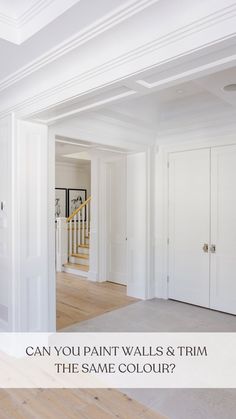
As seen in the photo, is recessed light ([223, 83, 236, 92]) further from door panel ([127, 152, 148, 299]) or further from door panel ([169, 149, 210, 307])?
door panel ([127, 152, 148, 299])

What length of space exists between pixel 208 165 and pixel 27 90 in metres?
2.55

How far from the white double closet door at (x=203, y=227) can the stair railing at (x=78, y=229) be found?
3.00m

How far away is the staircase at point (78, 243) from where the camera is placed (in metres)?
6.60

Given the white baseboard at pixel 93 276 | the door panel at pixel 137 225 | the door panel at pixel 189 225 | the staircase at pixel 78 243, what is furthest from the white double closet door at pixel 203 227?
the staircase at pixel 78 243

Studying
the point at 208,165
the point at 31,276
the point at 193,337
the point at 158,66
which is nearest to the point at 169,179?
the point at 208,165

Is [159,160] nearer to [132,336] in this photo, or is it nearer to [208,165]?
[208,165]

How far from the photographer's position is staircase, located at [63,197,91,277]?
6.60 meters

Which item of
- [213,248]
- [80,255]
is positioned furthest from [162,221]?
[80,255]

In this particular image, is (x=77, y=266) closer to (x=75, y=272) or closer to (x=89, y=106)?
(x=75, y=272)

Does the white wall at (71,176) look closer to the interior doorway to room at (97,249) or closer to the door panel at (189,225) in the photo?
the interior doorway to room at (97,249)

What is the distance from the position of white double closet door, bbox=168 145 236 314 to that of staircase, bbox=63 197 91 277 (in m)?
2.37

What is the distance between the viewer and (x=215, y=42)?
152 cm

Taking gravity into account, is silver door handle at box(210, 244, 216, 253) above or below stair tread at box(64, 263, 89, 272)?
above
